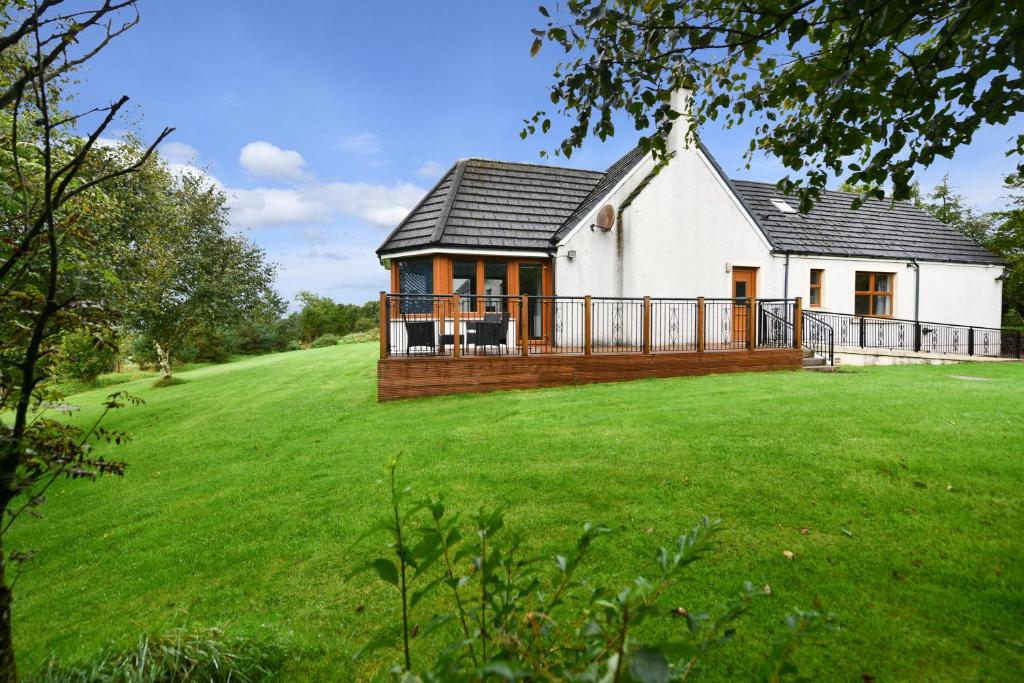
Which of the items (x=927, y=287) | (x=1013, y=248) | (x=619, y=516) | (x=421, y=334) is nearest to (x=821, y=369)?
(x=927, y=287)

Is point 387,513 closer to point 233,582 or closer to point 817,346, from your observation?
point 233,582

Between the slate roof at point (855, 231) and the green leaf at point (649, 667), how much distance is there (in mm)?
18360

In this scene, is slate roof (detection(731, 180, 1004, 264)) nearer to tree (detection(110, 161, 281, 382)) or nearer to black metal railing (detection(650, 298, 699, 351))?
black metal railing (detection(650, 298, 699, 351))

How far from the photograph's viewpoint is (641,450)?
5.82 m

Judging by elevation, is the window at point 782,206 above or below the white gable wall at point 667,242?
above

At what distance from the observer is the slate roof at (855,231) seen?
58.5 feet

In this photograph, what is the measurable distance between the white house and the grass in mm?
6758

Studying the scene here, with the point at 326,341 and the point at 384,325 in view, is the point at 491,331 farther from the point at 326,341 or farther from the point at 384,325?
the point at 326,341

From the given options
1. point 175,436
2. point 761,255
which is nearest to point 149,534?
point 175,436

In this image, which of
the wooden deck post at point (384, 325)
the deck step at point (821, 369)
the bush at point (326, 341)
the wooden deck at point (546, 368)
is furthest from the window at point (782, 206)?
the bush at point (326, 341)

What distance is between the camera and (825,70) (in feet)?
13.3

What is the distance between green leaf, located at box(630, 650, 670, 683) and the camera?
718 millimetres

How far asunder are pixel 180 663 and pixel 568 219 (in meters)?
15.2

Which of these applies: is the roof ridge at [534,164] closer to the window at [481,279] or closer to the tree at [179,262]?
the window at [481,279]
